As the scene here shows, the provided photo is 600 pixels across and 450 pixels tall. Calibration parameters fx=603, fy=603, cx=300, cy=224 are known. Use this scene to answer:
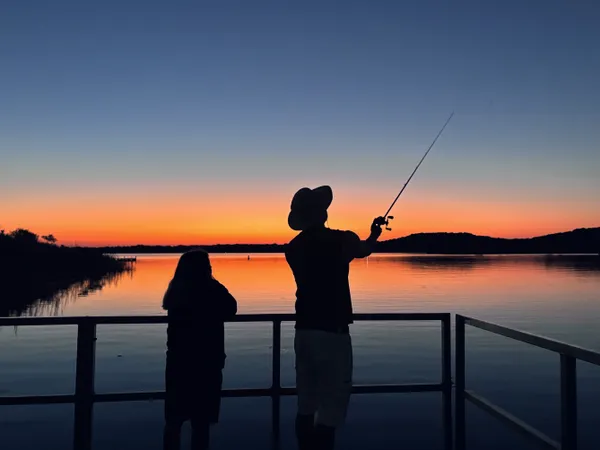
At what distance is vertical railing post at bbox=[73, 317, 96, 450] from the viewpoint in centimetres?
514

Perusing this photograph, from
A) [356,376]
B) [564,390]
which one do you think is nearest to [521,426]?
[564,390]

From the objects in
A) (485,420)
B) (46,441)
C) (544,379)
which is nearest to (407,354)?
(544,379)

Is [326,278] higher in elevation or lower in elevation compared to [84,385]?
higher

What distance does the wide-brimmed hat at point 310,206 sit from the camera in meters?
4.20

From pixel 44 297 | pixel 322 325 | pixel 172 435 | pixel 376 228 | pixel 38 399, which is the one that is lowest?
pixel 44 297

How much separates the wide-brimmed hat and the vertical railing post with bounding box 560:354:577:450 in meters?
1.96

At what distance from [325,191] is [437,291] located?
3908cm

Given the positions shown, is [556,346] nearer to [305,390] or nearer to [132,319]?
[305,390]

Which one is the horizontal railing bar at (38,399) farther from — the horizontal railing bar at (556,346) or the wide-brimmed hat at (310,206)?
the horizontal railing bar at (556,346)

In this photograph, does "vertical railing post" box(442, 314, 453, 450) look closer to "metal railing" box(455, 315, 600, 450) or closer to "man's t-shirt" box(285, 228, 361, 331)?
"metal railing" box(455, 315, 600, 450)

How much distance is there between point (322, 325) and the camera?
4.01m

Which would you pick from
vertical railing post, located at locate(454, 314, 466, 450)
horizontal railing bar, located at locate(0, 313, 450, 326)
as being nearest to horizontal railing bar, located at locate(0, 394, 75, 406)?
horizontal railing bar, located at locate(0, 313, 450, 326)

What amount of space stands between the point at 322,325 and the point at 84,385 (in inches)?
96.4

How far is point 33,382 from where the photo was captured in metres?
12.8
